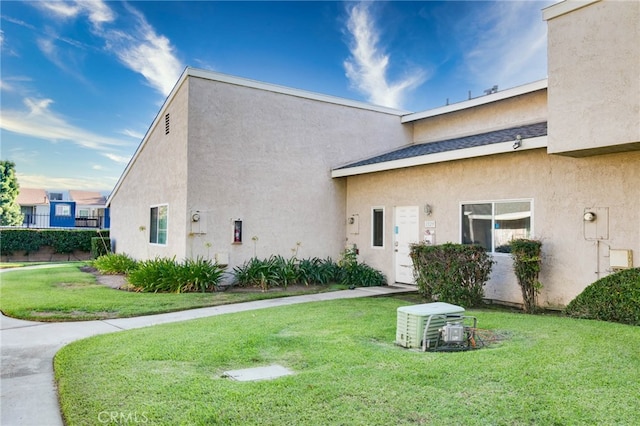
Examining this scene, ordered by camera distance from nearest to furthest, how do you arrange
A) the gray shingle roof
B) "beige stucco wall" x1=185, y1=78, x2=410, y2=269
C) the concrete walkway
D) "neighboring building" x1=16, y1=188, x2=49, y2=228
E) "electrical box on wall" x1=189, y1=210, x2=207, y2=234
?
the concrete walkway < the gray shingle roof < "electrical box on wall" x1=189, y1=210, x2=207, y2=234 < "beige stucco wall" x1=185, y1=78, x2=410, y2=269 < "neighboring building" x1=16, y1=188, x2=49, y2=228

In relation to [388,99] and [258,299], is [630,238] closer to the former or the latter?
[258,299]

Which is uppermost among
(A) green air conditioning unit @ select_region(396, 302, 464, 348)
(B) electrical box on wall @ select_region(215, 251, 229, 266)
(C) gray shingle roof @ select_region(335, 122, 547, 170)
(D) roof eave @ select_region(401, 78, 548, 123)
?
(D) roof eave @ select_region(401, 78, 548, 123)

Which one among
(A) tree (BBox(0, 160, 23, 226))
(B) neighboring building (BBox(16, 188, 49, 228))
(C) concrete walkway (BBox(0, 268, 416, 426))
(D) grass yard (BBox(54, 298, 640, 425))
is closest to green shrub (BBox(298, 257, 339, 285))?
(C) concrete walkway (BBox(0, 268, 416, 426))

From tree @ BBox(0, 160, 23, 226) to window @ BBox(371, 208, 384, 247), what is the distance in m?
31.1

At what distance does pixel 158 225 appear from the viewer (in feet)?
45.7

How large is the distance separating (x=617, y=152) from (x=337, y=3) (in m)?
9.56

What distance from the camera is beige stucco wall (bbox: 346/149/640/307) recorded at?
25.7 feet

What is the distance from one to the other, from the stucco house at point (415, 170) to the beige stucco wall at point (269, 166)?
4 cm

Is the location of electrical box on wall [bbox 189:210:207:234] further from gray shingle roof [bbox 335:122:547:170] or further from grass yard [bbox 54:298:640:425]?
grass yard [bbox 54:298:640:425]

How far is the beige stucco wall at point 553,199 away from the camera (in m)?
7.84

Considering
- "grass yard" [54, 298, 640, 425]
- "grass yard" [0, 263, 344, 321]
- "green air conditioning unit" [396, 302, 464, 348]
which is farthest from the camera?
"grass yard" [0, 263, 344, 321]

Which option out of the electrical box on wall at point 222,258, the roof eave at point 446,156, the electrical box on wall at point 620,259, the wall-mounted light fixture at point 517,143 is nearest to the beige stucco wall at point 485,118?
the roof eave at point 446,156

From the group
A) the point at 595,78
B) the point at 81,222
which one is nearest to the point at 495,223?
the point at 595,78

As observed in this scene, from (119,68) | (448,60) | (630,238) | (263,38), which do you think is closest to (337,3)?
(263,38)
